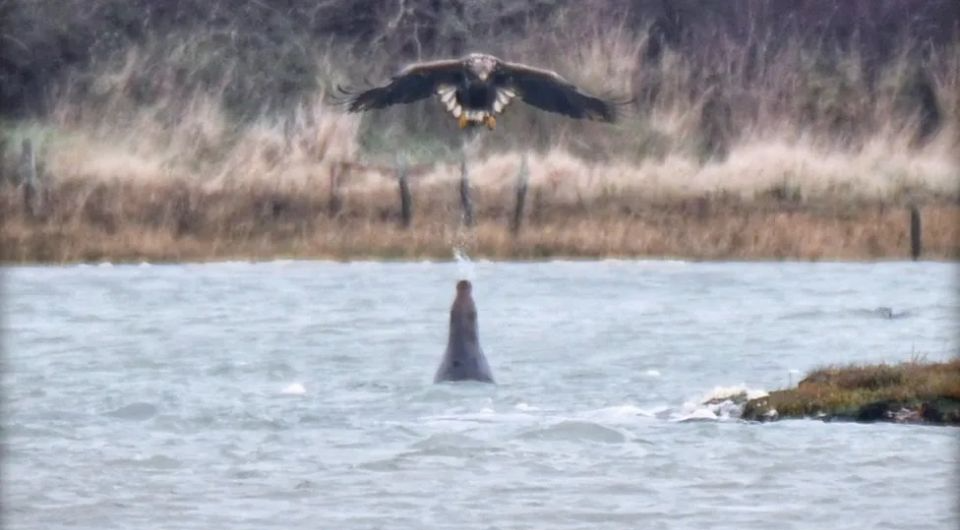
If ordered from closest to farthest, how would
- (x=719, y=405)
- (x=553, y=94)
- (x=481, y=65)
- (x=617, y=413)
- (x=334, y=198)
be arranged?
(x=719, y=405), (x=617, y=413), (x=481, y=65), (x=553, y=94), (x=334, y=198)

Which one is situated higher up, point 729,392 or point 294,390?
point 729,392

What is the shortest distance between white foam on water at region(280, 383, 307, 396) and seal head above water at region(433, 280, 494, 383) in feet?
2.67

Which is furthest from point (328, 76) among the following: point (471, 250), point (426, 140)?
point (471, 250)

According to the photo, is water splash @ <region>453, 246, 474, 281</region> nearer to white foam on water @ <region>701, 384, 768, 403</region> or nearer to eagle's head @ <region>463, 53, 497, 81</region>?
eagle's head @ <region>463, 53, 497, 81</region>

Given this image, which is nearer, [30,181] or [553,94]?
[553,94]

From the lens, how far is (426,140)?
28.4 m

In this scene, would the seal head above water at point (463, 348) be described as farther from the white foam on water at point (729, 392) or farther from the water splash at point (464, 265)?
the water splash at point (464, 265)

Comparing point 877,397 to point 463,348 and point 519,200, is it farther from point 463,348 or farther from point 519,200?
point 519,200

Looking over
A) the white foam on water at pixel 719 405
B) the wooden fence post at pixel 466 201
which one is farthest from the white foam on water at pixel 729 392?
the wooden fence post at pixel 466 201

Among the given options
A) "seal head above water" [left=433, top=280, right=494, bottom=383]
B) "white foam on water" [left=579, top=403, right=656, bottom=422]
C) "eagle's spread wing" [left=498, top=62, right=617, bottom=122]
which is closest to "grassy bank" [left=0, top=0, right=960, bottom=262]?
"eagle's spread wing" [left=498, top=62, right=617, bottom=122]

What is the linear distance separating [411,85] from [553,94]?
972 mm

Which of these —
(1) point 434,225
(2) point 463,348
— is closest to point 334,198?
(1) point 434,225

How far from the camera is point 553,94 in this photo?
55.1 ft

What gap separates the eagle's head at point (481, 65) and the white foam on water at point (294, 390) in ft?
9.03
